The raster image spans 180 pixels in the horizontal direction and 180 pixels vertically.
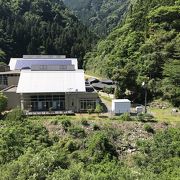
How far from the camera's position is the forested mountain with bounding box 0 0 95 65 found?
91.9 meters

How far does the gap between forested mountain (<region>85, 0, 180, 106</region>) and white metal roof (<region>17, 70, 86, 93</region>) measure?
18.1 ft

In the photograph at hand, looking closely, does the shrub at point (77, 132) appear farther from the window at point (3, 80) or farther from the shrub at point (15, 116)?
the window at point (3, 80)

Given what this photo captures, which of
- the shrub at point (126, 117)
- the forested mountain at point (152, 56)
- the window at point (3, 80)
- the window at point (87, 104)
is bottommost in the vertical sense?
the shrub at point (126, 117)

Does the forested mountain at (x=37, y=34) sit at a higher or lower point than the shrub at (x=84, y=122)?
higher

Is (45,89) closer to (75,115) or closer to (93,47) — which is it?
(75,115)

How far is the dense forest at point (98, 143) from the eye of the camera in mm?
28000

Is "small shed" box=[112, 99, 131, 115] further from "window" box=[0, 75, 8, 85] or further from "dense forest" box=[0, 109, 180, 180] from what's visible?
"window" box=[0, 75, 8, 85]

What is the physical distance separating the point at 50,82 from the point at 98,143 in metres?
13.1

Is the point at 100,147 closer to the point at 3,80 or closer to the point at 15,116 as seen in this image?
the point at 15,116

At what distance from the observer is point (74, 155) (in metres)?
31.2

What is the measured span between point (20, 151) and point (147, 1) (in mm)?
47420

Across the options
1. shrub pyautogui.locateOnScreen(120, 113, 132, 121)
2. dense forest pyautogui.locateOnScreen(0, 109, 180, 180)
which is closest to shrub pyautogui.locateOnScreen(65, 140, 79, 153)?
dense forest pyautogui.locateOnScreen(0, 109, 180, 180)

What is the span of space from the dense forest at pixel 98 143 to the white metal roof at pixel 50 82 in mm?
→ 4963

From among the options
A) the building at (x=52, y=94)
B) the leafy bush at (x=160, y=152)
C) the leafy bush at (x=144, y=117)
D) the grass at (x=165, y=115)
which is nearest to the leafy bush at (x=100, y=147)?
the leafy bush at (x=160, y=152)
